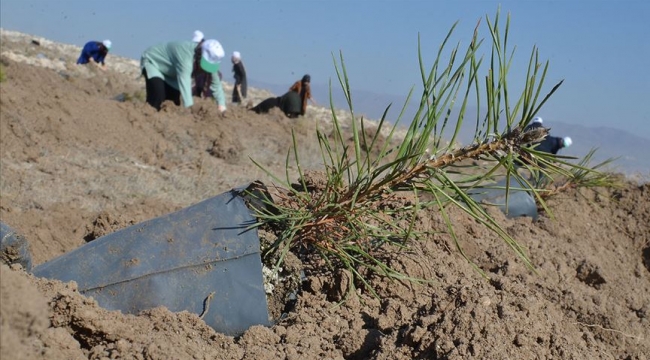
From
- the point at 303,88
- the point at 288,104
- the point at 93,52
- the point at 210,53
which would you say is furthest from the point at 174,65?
the point at 93,52

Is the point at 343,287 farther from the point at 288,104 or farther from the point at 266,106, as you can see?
the point at 288,104

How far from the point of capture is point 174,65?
8695mm

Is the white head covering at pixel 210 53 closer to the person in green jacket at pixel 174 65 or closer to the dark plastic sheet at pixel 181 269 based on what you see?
the person in green jacket at pixel 174 65

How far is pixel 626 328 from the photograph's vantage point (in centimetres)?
237

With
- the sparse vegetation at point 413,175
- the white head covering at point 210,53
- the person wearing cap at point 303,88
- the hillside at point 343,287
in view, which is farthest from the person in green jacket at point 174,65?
the sparse vegetation at point 413,175

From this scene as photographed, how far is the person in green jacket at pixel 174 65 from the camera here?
854cm

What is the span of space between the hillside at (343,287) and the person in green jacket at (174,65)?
2108 millimetres

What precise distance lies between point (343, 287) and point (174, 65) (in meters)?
7.00

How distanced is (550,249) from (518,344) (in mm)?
1578

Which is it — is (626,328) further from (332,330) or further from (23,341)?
(23,341)

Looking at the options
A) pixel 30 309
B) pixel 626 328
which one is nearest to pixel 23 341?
pixel 30 309

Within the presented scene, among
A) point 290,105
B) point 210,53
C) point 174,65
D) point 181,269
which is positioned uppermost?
point 210,53

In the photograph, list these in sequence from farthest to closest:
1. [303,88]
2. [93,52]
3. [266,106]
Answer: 1. [93,52]
2. [303,88]
3. [266,106]

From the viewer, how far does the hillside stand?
5.13 ft
